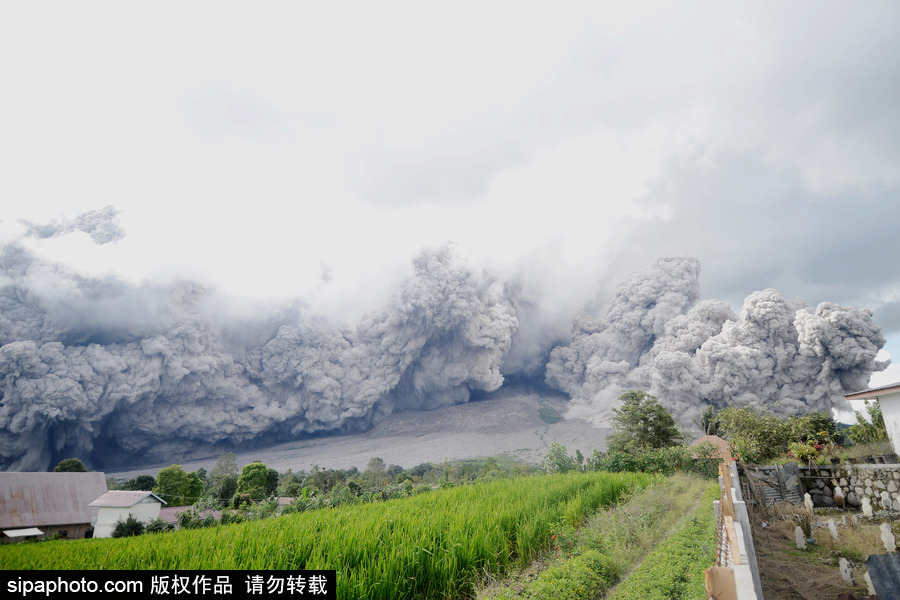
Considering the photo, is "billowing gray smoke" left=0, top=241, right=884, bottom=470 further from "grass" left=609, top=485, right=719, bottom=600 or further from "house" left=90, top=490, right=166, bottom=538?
"grass" left=609, top=485, right=719, bottom=600

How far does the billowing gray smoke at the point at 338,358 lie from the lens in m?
38.5

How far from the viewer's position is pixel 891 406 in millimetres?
11609

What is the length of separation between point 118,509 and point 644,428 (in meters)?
28.3

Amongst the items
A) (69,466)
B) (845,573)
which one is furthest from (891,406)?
(69,466)

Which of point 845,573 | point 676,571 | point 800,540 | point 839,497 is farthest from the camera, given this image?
point 839,497

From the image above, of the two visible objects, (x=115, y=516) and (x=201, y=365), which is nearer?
(x=115, y=516)

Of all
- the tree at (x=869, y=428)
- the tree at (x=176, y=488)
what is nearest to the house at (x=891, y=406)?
the tree at (x=869, y=428)

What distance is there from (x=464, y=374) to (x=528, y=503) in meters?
52.5

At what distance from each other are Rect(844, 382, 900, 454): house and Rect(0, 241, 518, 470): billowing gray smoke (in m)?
44.0

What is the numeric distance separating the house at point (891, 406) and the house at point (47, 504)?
32.3 metres

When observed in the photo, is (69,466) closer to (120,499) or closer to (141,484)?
(141,484)

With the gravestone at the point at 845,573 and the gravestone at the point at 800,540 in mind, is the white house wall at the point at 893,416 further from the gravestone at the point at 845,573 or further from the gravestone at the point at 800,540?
the gravestone at the point at 845,573

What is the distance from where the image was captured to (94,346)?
42.8m

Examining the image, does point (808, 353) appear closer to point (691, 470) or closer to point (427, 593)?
point (691, 470)
